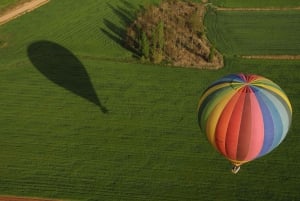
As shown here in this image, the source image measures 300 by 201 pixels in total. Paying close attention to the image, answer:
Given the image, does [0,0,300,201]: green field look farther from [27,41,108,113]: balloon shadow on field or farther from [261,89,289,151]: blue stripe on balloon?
[261,89,289,151]: blue stripe on balloon

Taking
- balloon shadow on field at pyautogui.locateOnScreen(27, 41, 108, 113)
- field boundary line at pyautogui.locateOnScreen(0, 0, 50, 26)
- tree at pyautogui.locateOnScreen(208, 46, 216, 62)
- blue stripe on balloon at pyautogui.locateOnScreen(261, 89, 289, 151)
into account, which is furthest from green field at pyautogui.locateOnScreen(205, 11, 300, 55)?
blue stripe on balloon at pyautogui.locateOnScreen(261, 89, 289, 151)

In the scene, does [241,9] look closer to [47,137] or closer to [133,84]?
[133,84]

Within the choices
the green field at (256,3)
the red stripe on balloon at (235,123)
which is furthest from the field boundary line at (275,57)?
the red stripe on balloon at (235,123)

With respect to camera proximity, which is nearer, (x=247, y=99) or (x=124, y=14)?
(x=247, y=99)

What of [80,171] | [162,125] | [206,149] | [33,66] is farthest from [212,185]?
[33,66]

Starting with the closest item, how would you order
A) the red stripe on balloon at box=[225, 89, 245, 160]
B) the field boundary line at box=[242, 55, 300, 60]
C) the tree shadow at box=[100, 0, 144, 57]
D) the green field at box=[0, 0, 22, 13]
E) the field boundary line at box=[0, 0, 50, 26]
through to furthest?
the red stripe on balloon at box=[225, 89, 245, 160] < the field boundary line at box=[242, 55, 300, 60] < the tree shadow at box=[100, 0, 144, 57] < the field boundary line at box=[0, 0, 50, 26] < the green field at box=[0, 0, 22, 13]

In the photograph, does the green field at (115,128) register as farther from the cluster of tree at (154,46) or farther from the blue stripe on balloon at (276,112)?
the blue stripe on balloon at (276,112)
